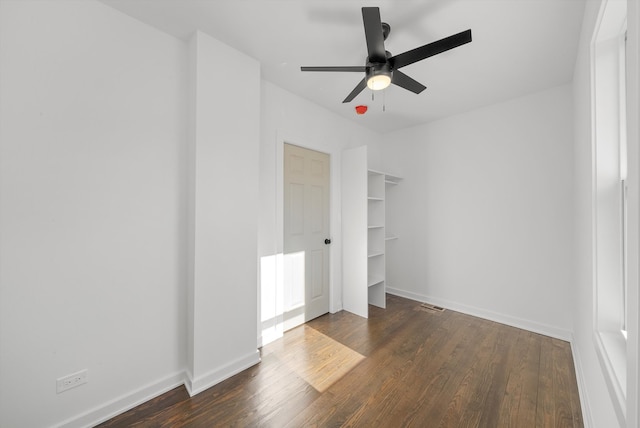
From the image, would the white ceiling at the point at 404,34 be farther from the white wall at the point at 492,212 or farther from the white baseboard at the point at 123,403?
the white baseboard at the point at 123,403

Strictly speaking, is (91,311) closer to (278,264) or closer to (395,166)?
(278,264)

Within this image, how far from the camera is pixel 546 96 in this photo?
2742mm

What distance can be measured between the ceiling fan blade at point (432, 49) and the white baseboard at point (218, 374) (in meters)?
2.54

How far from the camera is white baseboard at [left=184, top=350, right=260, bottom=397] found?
6.16 feet

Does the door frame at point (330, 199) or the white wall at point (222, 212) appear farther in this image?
the door frame at point (330, 199)

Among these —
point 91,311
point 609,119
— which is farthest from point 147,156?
point 609,119

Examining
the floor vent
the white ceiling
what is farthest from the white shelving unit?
the white ceiling

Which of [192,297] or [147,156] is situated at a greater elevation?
[147,156]

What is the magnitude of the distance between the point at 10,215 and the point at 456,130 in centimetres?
418

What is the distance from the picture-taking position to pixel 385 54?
166 cm

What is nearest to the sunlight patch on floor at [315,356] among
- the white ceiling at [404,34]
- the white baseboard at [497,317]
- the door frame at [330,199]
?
the door frame at [330,199]

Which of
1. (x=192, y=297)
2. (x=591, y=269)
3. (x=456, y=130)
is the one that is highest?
(x=456, y=130)

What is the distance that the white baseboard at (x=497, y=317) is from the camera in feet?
8.77

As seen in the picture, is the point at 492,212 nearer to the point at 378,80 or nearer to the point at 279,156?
the point at 378,80
